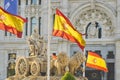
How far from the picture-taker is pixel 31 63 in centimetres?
2664

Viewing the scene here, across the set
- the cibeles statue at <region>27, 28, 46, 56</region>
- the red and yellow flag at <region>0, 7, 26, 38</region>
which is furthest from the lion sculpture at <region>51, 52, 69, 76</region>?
the red and yellow flag at <region>0, 7, 26, 38</region>

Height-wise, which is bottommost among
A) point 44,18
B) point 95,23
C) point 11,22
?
point 11,22

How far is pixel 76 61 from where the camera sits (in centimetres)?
2648

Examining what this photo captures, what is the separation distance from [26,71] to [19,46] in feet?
97.4

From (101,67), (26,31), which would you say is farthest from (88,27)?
(101,67)

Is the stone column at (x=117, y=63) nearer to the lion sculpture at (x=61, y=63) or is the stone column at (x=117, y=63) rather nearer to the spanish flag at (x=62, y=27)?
the spanish flag at (x=62, y=27)

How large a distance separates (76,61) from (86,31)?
28.9m

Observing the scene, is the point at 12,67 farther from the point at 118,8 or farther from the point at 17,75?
the point at 17,75

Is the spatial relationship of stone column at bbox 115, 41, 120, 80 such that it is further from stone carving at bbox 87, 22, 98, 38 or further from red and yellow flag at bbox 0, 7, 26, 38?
red and yellow flag at bbox 0, 7, 26, 38

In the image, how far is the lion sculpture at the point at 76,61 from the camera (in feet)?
86.5

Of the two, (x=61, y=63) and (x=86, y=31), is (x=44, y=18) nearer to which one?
(x=86, y=31)

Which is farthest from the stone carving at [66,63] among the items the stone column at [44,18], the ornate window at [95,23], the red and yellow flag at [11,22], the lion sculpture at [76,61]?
the stone column at [44,18]

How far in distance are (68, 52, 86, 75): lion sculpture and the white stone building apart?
26550mm

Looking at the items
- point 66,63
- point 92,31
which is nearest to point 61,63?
point 66,63
